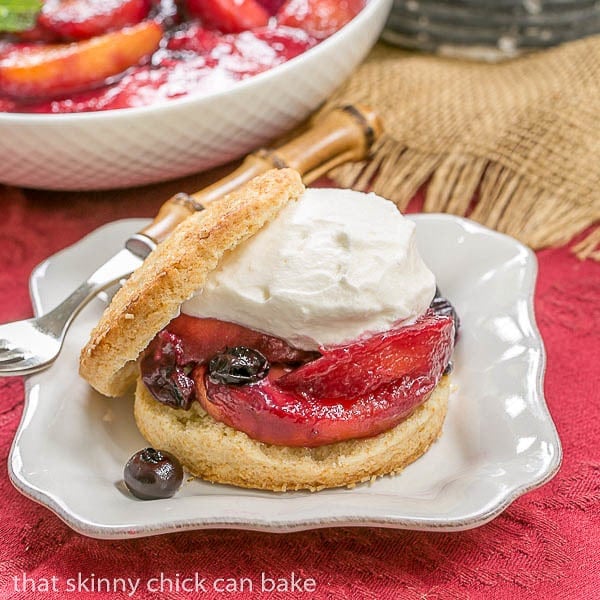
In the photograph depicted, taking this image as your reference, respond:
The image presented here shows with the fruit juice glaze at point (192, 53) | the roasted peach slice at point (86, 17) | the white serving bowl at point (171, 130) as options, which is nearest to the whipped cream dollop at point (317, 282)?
the white serving bowl at point (171, 130)

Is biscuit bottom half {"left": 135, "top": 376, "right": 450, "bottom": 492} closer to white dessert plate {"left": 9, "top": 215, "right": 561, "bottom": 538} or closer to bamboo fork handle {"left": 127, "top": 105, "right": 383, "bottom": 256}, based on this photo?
white dessert plate {"left": 9, "top": 215, "right": 561, "bottom": 538}

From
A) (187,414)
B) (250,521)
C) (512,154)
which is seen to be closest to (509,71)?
(512,154)

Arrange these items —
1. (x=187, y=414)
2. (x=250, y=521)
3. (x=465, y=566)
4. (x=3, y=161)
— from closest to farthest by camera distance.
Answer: (x=250, y=521)
(x=465, y=566)
(x=187, y=414)
(x=3, y=161)

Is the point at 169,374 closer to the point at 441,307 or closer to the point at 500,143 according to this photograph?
the point at 441,307

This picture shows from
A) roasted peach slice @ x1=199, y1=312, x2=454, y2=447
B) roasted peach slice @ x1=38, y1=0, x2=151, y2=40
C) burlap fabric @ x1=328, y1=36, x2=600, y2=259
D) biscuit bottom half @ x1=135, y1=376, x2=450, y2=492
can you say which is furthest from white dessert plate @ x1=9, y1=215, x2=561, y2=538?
roasted peach slice @ x1=38, y1=0, x2=151, y2=40

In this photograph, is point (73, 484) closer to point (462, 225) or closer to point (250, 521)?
point (250, 521)

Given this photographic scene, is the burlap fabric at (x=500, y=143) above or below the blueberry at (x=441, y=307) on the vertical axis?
below

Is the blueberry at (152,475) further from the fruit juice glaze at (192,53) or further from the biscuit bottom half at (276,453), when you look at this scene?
the fruit juice glaze at (192,53)
